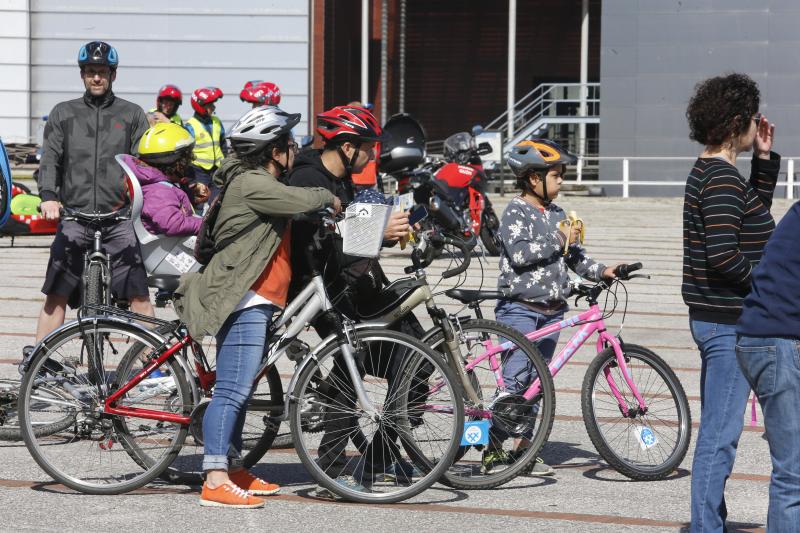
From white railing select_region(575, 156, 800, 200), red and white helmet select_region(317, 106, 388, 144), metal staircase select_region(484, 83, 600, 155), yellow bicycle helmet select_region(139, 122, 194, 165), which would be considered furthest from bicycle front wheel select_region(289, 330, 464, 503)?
metal staircase select_region(484, 83, 600, 155)

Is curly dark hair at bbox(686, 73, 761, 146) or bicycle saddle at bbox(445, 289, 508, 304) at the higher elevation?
curly dark hair at bbox(686, 73, 761, 146)

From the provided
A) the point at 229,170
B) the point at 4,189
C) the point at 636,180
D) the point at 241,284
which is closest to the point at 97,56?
the point at 4,189

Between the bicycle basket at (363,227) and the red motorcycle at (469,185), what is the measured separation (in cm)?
962

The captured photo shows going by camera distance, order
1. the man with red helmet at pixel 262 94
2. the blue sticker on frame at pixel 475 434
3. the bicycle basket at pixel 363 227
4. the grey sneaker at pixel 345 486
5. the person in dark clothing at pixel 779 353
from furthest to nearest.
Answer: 1. the man with red helmet at pixel 262 94
2. the blue sticker on frame at pixel 475 434
3. the grey sneaker at pixel 345 486
4. the bicycle basket at pixel 363 227
5. the person in dark clothing at pixel 779 353

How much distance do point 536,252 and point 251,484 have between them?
176 cm

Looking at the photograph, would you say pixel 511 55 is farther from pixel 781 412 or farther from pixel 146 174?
pixel 781 412

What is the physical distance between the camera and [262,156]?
19.6 ft

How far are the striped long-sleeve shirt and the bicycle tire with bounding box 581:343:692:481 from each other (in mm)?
1362

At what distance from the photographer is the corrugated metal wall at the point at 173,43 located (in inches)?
1229

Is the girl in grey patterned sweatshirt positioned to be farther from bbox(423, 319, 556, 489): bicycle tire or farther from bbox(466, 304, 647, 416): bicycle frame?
bbox(423, 319, 556, 489): bicycle tire

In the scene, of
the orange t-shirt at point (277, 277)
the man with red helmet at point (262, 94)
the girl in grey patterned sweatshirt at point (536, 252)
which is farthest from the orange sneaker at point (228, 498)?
the man with red helmet at point (262, 94)

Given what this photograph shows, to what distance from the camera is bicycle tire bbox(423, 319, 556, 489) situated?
6281 millimetres

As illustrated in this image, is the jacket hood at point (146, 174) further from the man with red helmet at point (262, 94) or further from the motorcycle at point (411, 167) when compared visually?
the motorcycle at point (411, 167)

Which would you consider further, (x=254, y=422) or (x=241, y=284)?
(x=254, y=422)
